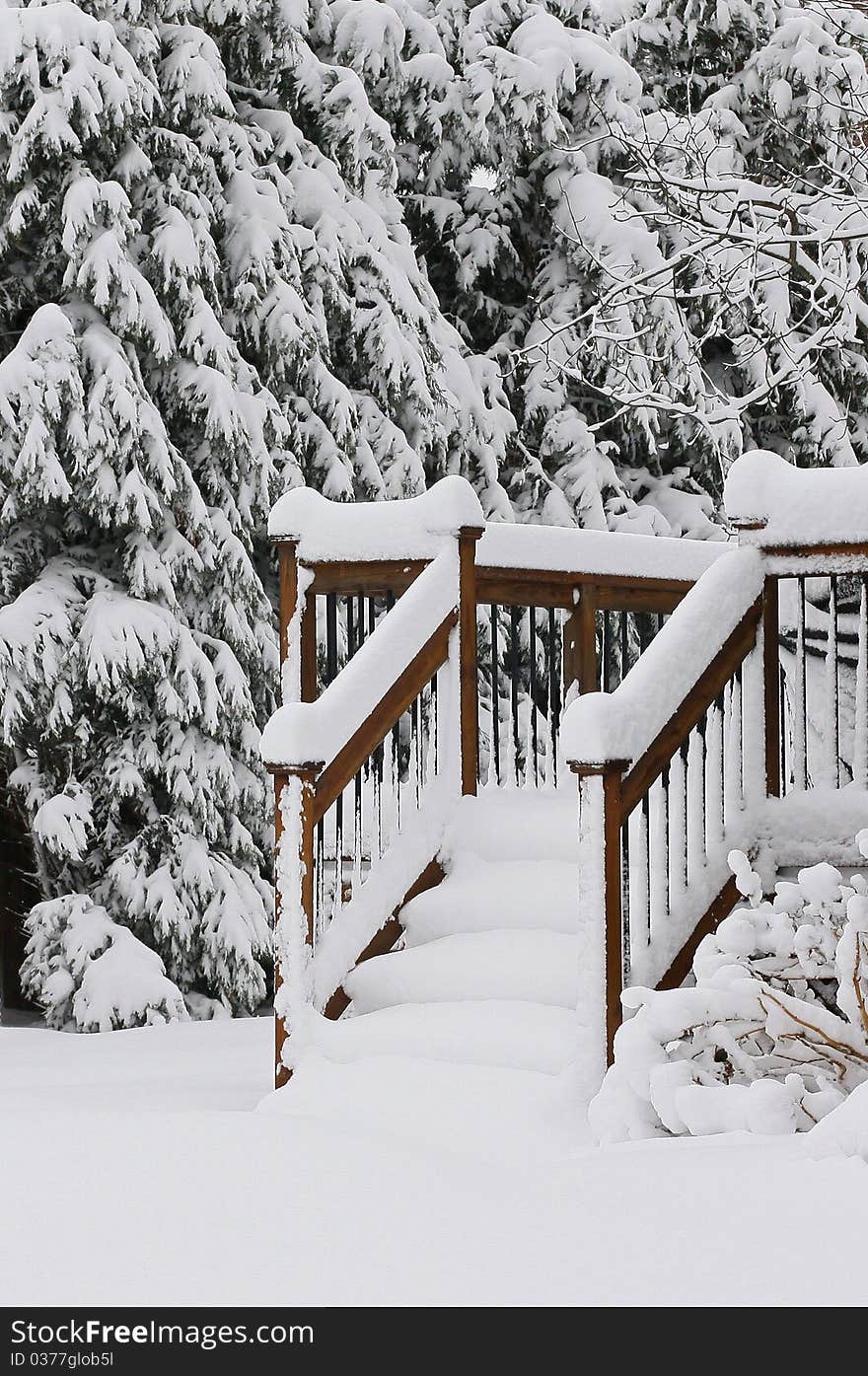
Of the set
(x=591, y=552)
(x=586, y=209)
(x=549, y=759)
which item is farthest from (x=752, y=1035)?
(x=586, y=209)

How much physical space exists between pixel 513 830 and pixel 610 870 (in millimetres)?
1386

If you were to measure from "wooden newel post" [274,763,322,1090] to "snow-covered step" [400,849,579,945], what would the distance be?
0.54 metres

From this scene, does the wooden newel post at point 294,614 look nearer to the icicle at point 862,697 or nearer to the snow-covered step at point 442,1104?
the snow-covered step at point 442,1104

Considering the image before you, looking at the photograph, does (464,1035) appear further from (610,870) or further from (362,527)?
(362,527)

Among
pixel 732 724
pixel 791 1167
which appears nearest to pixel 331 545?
pixel 732 724

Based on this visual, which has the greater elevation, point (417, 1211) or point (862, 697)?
point (862, 697)

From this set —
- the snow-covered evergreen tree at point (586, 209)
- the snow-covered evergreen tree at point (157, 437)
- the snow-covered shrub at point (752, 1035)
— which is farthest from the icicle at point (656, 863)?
the snow-covered evergreen tree at point (586, 209)

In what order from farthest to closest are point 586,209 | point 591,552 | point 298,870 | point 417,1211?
1. point 586,209
2. point 591,552
3. point 298,870
4. point 417,1211

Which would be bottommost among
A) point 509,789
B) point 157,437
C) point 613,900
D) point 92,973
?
point 92,973

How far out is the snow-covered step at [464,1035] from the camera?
16.3 ft

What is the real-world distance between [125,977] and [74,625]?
2003 mm

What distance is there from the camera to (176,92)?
10.4 meters

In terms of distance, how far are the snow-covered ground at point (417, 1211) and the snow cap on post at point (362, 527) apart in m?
2.22

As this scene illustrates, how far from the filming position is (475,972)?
549 centimetres
